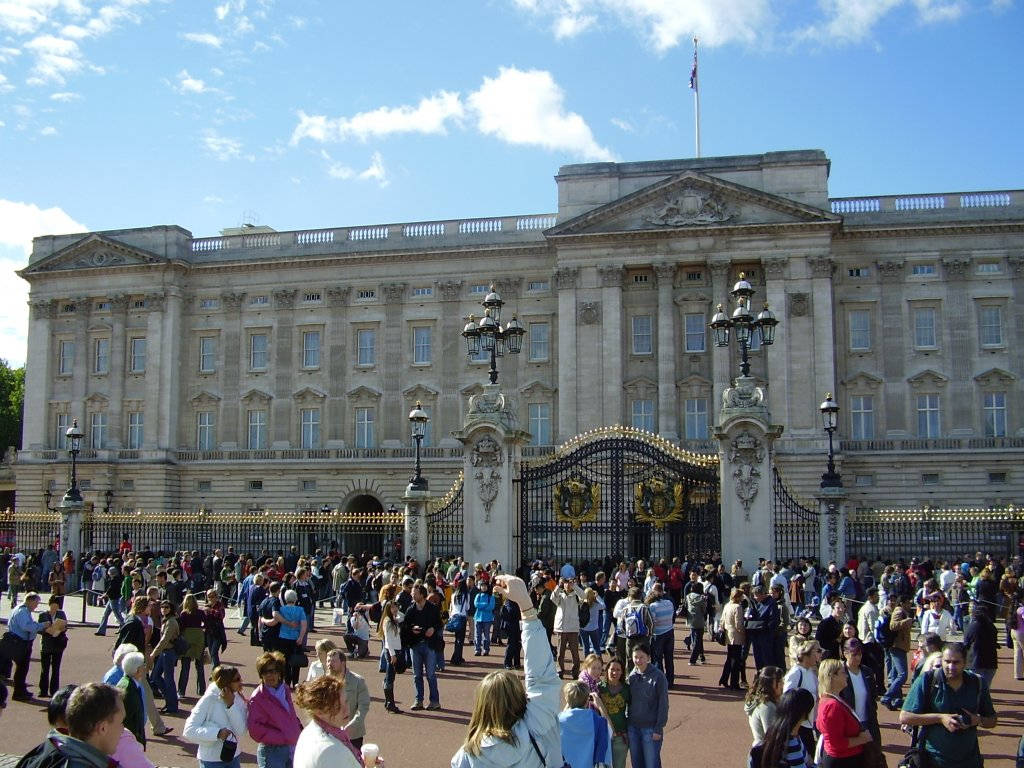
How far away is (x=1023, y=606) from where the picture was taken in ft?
57.9

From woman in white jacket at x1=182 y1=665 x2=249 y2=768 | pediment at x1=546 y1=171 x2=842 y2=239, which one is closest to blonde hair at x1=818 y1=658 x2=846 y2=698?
woman in white jacket at x1=182 y1=665 x2=249 y2=768

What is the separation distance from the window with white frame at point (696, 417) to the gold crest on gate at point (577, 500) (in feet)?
68.5

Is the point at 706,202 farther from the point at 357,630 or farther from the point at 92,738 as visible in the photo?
the point at 92,738

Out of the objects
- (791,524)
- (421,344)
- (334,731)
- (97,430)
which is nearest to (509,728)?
(334,731)

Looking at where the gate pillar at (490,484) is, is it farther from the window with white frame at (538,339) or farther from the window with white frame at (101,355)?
the window with white frame at (101,355)

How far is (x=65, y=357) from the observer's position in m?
55.8

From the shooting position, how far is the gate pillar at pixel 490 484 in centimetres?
2655

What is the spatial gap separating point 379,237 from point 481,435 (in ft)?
94.0

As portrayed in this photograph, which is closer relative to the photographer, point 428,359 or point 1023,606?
→ point 1023,606

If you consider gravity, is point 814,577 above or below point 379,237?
below

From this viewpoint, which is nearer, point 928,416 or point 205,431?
point 928,416

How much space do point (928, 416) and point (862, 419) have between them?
2741mm

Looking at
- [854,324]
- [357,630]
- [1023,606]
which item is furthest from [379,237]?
[1023,606]

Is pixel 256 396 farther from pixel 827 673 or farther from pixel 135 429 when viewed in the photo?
pixel 827 673
